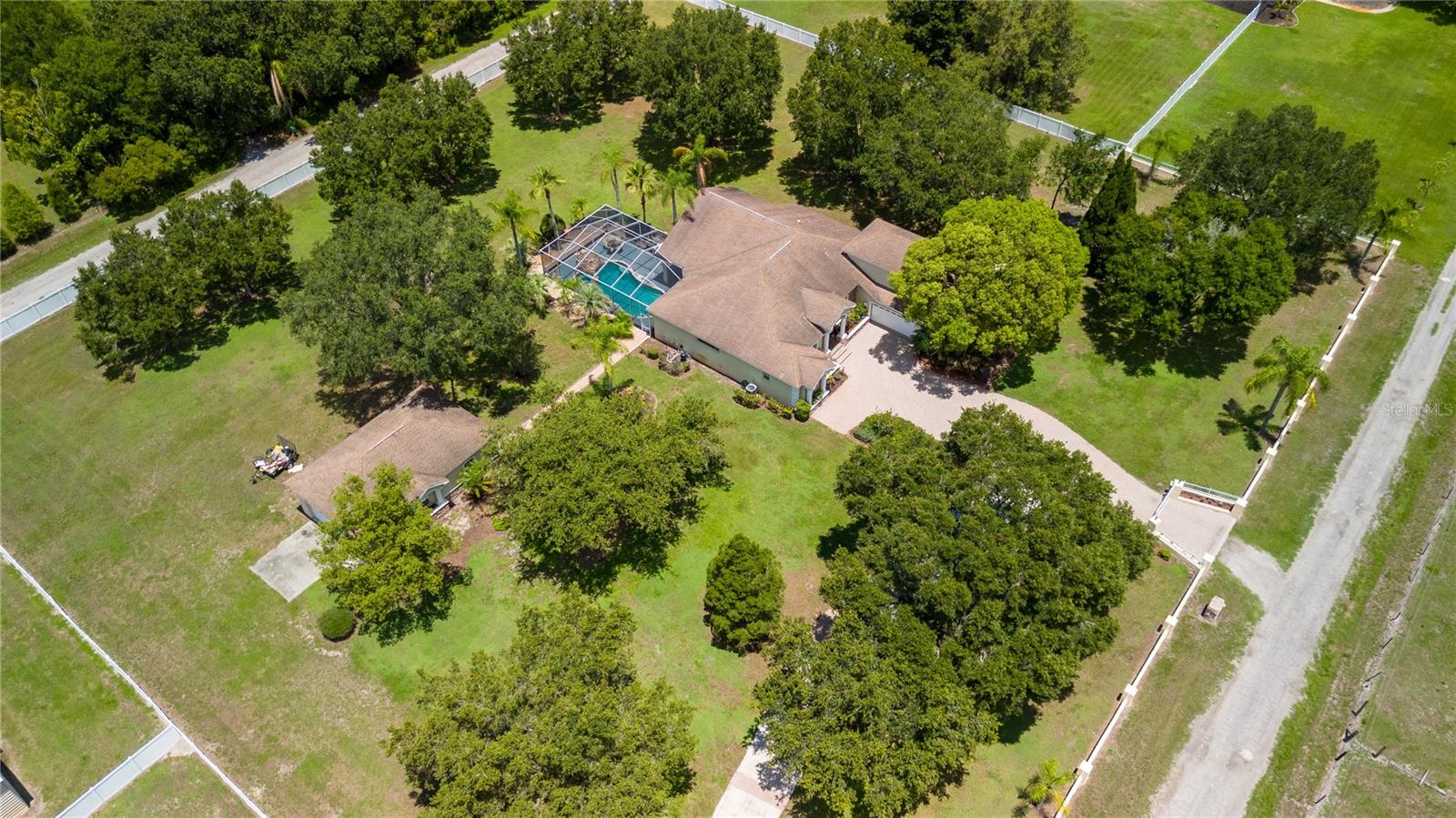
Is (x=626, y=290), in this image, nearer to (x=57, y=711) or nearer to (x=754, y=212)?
(x=754, y=212)

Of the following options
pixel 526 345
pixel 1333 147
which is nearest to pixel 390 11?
pixel 526 345

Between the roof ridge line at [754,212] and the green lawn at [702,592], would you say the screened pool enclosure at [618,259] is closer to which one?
the roof ridge line at [754,212]

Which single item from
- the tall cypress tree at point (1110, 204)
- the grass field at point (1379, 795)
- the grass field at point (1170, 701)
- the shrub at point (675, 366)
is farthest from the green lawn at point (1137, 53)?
the grass field at point (1379, 795)

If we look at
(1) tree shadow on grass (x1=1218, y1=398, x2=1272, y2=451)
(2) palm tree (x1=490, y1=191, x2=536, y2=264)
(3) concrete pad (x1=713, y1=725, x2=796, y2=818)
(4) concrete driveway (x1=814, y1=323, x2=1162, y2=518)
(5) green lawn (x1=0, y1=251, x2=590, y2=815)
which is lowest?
(5) green lawn (x1=0, y1=251, x2=590, y2=815)

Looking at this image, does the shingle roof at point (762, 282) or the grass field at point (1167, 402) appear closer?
the grass field at point (1167, 402)

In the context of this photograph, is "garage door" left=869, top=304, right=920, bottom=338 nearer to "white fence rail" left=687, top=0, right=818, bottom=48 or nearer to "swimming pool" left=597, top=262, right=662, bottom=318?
"swimming pool" left=597, top=262, right=662, bottom=318

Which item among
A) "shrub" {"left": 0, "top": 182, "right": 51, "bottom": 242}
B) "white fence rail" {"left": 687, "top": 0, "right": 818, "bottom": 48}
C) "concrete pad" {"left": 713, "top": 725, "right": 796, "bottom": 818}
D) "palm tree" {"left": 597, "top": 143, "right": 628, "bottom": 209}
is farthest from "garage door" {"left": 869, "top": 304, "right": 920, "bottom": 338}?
"shrub" {"left": 0, "top": 182, "right": 51, "bottom": 242}

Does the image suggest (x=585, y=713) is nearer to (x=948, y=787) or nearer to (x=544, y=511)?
(x=544, y=511)

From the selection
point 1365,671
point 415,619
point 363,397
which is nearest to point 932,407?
point 1365,671
